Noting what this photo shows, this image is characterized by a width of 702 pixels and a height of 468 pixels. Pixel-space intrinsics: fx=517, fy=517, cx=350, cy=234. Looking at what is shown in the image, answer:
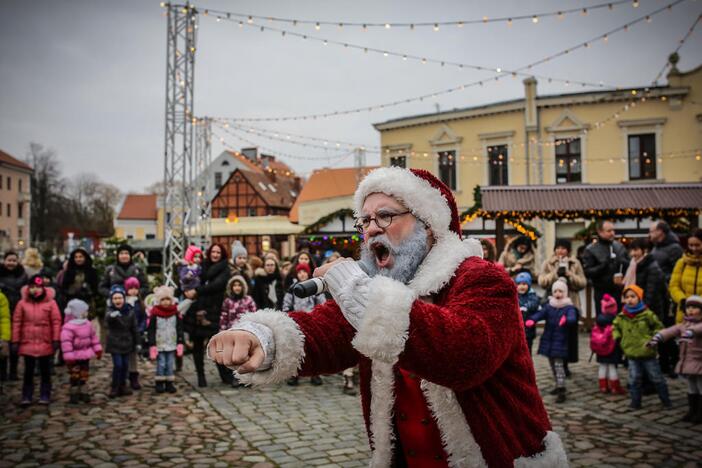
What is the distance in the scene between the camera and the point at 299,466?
4500 mm

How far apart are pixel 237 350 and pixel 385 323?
47 cm

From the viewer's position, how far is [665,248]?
329 inches

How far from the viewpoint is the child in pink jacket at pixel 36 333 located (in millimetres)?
6594

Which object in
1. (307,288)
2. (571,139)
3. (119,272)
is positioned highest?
(571,139)

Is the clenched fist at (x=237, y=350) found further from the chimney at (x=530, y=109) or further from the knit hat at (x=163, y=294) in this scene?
the chimney at (x=530, y=109)

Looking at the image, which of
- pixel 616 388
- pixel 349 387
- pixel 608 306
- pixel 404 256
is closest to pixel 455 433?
pixel 404 256

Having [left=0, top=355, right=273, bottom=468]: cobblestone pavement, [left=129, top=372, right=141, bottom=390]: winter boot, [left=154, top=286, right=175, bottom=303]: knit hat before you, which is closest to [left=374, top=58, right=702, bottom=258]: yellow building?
[left=154, top=286, right=175, bottom=303]: knit hat

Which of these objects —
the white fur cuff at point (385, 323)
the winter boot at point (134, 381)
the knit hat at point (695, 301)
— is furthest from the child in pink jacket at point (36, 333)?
the knit hat at point (695, 301)

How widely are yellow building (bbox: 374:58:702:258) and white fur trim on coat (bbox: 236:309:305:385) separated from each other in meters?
22.4

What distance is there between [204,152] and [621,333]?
47.1ft

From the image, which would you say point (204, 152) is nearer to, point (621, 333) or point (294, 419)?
point (294, 419)

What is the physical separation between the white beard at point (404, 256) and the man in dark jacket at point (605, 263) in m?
7.70

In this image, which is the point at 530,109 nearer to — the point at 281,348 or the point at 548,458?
the point at 548,458

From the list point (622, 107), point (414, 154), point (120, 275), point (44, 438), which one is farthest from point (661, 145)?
point (44, 438)
